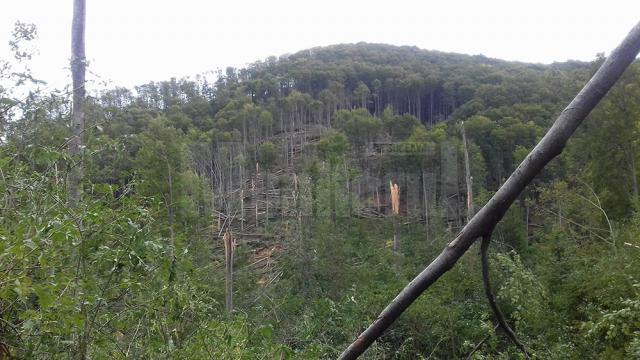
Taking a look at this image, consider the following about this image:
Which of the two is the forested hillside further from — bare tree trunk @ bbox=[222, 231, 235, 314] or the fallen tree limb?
bare tree trunk @ bbox=[222, 231, 235, 314]

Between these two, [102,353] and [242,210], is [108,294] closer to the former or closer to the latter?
[102,353]

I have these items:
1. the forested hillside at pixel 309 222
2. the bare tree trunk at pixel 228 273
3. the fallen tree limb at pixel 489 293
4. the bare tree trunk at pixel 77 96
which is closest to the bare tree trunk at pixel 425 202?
Answer: the forested hillside at pixel 309 222

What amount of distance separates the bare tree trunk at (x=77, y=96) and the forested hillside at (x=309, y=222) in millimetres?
115

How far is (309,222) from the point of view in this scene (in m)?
21.1

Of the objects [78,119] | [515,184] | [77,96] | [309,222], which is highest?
[77,96]

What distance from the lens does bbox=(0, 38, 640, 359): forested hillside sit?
6.16 ft

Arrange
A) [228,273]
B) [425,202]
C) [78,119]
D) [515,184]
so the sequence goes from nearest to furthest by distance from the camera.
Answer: [515,184], [78,119], [228,273], [425,202]

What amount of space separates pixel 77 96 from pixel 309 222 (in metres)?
17.7

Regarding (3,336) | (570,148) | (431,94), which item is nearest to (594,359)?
(3,336)

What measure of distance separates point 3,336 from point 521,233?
17803 millimetres

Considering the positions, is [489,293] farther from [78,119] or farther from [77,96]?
[78,119]

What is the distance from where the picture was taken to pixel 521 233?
57.0ft

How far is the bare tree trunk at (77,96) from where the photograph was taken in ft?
8.75

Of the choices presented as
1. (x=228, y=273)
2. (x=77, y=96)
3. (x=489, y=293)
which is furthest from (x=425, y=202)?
(x=489, y=293)
